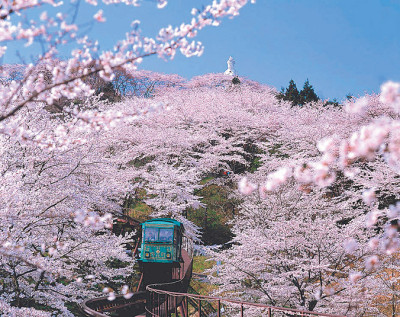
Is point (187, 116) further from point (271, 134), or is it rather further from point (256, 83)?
point (256, 83)

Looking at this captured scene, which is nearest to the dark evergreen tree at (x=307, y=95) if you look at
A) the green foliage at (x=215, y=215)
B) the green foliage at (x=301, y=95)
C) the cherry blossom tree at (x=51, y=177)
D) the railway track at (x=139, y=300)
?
the green foliage at (x=301, y=95)

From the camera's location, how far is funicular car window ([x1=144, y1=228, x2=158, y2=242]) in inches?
506

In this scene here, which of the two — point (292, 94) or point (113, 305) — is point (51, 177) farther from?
point (292, 94)

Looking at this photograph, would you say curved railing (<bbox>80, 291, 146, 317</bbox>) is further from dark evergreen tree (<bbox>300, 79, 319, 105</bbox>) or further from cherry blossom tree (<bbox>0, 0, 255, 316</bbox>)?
dark evergreen tree (<bbox>300, 79, 319, 105</bbox>)

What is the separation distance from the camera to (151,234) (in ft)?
42.5

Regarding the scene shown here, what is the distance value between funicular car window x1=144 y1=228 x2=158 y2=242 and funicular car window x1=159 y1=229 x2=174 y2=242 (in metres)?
0.22

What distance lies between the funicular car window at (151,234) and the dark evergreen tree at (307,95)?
2298 centimetres

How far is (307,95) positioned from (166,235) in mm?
23515

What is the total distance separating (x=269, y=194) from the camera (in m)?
15.3

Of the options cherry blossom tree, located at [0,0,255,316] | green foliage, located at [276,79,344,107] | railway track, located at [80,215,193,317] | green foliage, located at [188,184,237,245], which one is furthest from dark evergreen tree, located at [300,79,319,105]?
cherry blossom tree, located at [0,0,255,316]

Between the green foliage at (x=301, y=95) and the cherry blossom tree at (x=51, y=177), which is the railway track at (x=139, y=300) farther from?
the green foliage at (x=301, y=95)

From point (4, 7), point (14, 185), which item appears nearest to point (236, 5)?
point (4, 7)

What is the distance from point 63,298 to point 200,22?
8045mm

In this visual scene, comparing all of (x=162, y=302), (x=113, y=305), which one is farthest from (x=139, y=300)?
(x=113, y=305)
